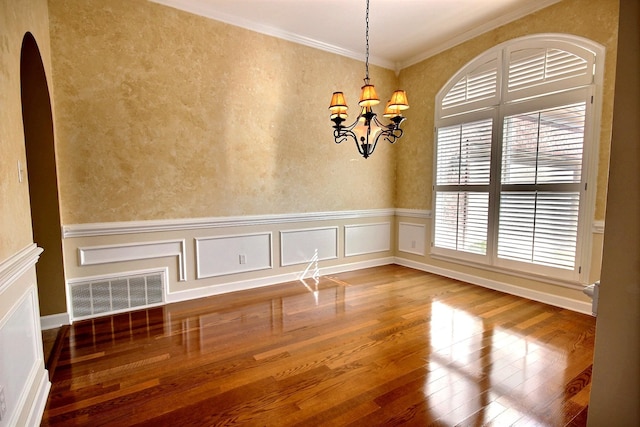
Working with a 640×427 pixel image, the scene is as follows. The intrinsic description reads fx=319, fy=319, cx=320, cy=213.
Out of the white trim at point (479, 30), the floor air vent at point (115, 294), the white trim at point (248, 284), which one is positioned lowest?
the white trim at point (248, 284)

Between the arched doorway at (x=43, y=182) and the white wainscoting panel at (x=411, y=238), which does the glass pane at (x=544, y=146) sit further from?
the arched doorway at (x=43, y=182)

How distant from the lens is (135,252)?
3.32m

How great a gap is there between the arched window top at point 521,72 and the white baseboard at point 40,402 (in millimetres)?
4809

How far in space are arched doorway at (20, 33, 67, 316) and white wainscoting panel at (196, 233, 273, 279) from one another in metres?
1.26

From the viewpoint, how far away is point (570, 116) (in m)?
3.19

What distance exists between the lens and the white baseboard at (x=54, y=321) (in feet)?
9.50

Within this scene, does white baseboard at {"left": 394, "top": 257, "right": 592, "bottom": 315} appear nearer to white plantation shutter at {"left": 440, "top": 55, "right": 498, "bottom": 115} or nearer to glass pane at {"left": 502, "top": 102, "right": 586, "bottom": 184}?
glass pane at {"left": 502, "top": 102, "right": 586, "bottom": 184}

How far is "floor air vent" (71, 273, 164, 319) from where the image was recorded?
3.10 m

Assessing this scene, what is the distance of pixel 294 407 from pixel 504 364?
155 cm

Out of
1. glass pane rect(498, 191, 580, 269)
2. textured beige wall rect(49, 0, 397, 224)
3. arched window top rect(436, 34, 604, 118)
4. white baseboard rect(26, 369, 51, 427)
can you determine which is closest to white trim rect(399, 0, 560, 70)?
arched window top rect(436, 34, 604, 118)

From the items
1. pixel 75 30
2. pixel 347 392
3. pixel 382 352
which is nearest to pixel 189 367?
pixel 347 392

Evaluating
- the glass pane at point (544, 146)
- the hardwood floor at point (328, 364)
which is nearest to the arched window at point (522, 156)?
the glass pane at point (544, 146)

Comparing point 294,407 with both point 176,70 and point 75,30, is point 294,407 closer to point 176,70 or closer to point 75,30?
point 176,70

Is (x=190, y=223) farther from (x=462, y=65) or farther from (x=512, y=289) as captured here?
(x=462, y=65)
